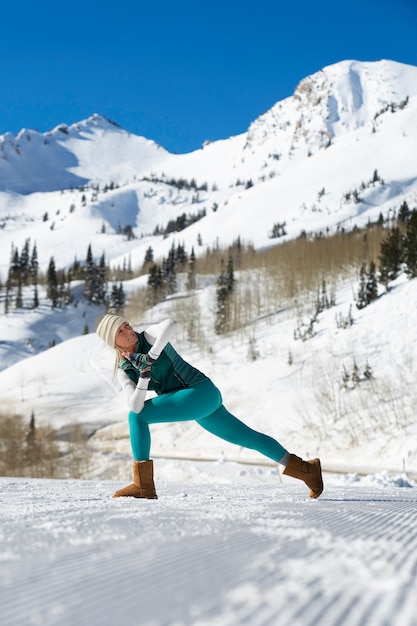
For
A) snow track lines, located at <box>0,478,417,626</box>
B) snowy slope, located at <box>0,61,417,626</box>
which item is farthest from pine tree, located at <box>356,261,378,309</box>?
snow track lines, located at <box>0,478,417,626</box>

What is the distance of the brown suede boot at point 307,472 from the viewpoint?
4312 mm

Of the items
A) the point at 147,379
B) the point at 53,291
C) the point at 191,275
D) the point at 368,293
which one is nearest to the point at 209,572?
the point at 147,379

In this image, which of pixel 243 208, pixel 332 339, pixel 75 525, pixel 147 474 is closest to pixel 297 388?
pixel 332 339

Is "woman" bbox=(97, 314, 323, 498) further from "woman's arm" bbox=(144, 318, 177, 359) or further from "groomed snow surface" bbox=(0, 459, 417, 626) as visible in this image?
"groomed snow surface" bbox=(0, 459, 417, 626)

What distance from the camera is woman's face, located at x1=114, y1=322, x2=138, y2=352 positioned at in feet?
13.8

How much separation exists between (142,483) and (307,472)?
49.9 inches

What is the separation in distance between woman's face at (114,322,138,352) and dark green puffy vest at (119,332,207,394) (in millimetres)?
58

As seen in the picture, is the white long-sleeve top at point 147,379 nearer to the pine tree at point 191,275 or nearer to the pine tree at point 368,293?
the pine tree at point 368,293

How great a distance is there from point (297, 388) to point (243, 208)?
4100 inches

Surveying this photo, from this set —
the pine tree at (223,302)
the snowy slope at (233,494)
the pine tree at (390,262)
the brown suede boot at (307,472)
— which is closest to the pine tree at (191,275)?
the snowy slope at (233,494)

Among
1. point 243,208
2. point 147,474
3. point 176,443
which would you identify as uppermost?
point 243,208

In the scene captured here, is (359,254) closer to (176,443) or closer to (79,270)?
(176,443)

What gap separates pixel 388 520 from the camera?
8.43ft

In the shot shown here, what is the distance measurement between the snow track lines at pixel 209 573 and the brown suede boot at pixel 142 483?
70.6 inches
